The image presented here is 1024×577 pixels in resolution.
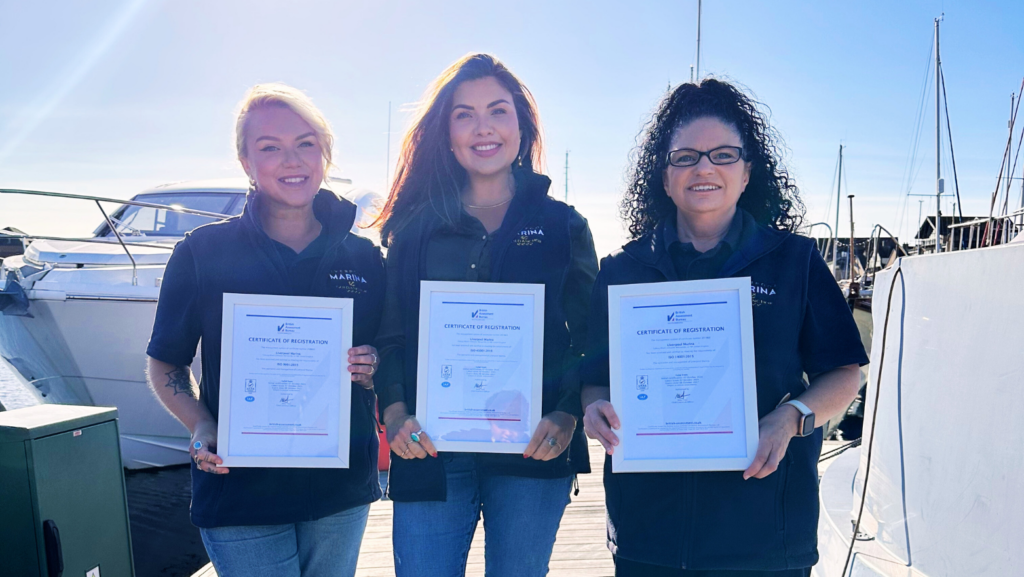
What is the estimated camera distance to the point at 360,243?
2.23 metres

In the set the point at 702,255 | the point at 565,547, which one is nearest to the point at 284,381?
the point at 702,255

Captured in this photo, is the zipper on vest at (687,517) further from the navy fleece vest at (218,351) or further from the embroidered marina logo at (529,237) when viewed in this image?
the navy fleece vest at (218,351)

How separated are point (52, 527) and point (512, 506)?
1.84 m

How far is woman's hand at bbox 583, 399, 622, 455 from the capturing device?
5.74ft

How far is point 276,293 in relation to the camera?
2.08m

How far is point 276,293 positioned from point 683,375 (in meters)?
1.23

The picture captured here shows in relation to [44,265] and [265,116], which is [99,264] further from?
[265,116]

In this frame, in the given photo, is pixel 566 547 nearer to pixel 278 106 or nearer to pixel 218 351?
pixel 218 351

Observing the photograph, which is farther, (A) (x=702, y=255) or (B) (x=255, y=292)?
(B) (x=255, y=292)

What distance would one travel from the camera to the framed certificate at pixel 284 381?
1.99 meters

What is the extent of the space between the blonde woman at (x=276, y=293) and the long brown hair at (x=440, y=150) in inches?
7.7

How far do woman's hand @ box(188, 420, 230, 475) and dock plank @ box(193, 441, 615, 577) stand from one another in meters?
1.96

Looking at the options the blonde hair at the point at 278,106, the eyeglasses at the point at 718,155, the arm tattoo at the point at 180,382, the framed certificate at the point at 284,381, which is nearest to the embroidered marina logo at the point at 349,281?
the framed certificate at the point at 284,381

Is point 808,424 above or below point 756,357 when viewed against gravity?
below
